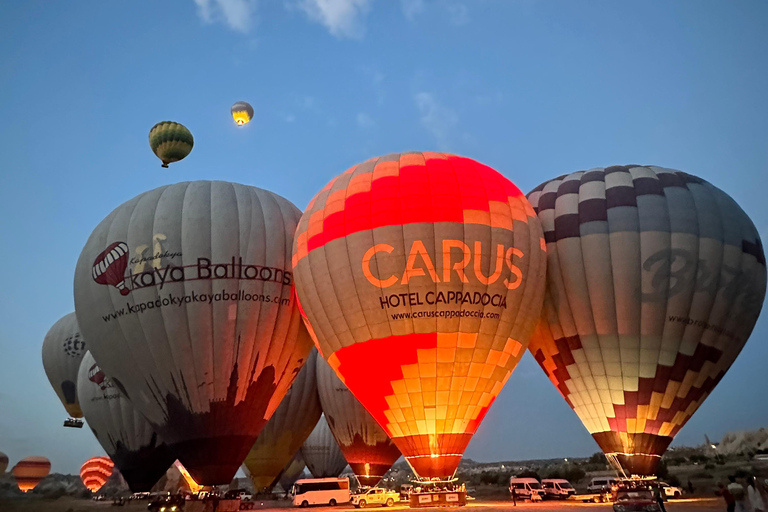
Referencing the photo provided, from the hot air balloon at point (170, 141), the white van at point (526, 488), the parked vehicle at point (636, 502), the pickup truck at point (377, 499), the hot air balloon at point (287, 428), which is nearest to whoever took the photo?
the parked vehicle at point (636, 502)

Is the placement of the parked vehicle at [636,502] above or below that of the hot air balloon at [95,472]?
below

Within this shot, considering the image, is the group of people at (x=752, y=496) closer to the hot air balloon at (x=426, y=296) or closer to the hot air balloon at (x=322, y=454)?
the hot air balloon at (x=426, y=296)

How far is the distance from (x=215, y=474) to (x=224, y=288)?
16.5 ft

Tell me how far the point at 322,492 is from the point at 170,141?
45.7 feet

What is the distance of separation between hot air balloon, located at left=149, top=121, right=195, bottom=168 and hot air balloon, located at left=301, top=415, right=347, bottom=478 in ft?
54.9

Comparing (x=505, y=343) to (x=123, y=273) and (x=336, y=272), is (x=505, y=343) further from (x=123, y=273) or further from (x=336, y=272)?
(x=123, y=273)

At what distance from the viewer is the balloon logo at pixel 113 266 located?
1780 cm

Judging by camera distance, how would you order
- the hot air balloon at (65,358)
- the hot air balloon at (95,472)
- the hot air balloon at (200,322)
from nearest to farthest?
1. the hot air balloon at (200,322)
2. the hot air balloon at (65,358)
3. the hot air balloon at (95,472)

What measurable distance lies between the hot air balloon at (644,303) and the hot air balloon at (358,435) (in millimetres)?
9156

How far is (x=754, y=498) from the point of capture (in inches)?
360

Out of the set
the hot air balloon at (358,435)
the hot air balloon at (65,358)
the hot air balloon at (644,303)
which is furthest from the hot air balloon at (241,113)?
the hot air balloon at (644,303)

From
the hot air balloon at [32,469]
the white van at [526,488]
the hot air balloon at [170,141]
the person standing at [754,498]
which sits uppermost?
the hot air balloon at [170,141]

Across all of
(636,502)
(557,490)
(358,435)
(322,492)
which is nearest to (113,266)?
(322,492)

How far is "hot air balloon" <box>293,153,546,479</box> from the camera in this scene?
15102mm
